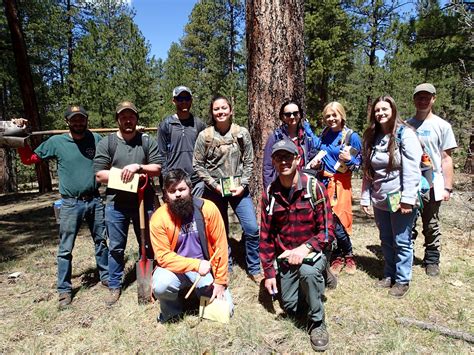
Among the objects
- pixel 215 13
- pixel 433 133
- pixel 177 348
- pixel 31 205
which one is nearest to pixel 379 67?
pixel 215 13

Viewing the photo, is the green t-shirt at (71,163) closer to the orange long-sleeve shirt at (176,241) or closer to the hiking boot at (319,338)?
the orange long-sleeve shirt at (176,241)

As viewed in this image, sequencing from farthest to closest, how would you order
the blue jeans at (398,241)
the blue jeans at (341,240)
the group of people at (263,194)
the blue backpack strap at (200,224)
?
the blue jeans at (341,240)
the blue jeans at (398,241)
the blue backpack strap at (200,224)
the group of people at (263,194)

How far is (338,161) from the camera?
385 cm

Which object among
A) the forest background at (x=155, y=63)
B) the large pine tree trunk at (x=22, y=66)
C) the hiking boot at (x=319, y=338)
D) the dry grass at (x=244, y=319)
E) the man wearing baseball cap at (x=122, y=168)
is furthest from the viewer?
the forest background at (x=155, y=63)

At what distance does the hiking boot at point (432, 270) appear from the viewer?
407 centimetres

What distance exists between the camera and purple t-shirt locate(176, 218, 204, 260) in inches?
129

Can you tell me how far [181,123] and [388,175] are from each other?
7.93ft

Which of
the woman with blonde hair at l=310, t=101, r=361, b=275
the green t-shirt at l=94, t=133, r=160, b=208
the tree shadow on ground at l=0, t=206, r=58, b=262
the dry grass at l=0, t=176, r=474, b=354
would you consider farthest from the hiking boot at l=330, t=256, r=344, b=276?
the tree shadow on ground at l=0, t=206, r=58, b=262

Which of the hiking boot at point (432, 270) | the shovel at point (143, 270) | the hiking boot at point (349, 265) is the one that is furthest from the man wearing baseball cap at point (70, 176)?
the hiking boot at point (432, 270)

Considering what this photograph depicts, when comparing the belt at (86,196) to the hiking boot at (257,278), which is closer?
the belt at (86,196)

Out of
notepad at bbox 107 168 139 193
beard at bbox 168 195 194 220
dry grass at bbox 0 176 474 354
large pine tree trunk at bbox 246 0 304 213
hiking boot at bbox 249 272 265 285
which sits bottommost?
dry grass at bbox 0 176 474 354

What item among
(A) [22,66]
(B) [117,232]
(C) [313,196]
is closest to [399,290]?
(C) [313,196]

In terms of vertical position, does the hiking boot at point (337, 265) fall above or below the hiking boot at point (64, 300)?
above

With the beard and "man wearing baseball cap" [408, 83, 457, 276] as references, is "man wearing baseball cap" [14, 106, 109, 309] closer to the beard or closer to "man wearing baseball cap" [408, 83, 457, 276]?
the beard
